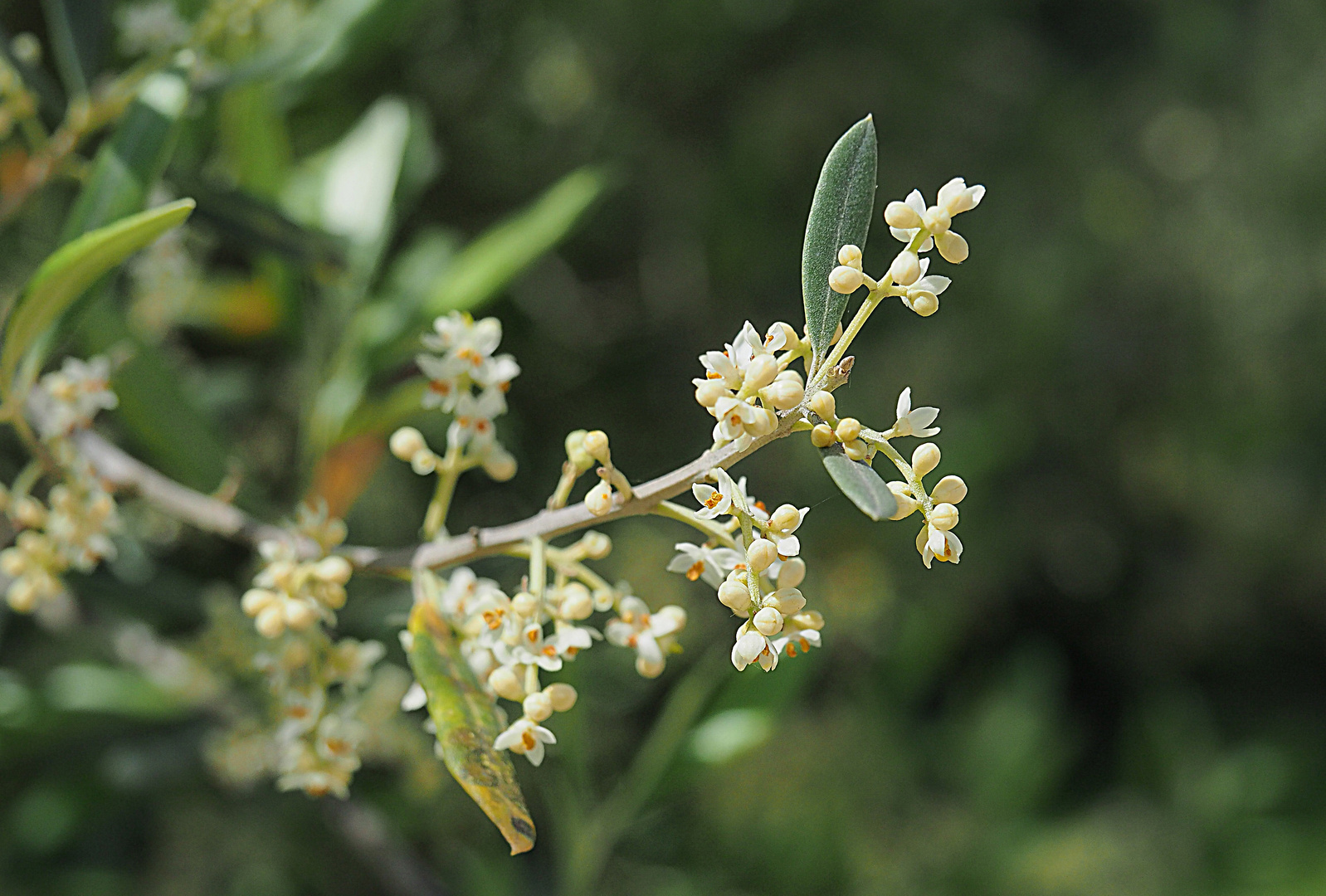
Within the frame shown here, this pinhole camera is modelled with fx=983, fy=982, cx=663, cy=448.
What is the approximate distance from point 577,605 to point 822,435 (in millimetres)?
182

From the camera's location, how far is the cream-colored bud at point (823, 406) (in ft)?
1.55

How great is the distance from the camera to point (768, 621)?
18.4 inches

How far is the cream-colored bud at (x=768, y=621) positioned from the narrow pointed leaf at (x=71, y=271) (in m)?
0.37

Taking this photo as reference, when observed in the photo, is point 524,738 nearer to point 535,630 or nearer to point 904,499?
point 535,630

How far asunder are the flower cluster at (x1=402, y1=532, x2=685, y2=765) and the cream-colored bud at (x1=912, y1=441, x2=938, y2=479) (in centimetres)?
18

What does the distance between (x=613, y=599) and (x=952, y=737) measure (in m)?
2.14

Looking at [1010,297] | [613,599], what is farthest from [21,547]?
[1010,297]

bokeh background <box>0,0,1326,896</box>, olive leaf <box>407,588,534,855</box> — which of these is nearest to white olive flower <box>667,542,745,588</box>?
olive leaf <box>407,588,534,855</box>

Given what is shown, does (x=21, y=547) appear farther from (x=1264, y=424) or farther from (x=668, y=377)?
(x=1264, y=424)

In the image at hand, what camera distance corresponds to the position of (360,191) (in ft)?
3.45

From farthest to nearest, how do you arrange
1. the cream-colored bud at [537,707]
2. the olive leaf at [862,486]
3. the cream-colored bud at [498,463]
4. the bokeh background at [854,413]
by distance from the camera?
1. the bokeh background at [854,413]
2. the cream-colored bud at [498,463]
3. the cream-colored bud at [537,707]
4. the olive leaf at [862,486]

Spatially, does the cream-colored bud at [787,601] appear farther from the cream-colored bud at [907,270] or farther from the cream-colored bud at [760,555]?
the cream-colored bud at [907,270]

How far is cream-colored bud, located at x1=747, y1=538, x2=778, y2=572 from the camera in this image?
47cm

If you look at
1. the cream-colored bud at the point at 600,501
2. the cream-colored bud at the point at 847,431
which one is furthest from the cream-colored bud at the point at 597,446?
the cream-colored bud at the point at 847,431
